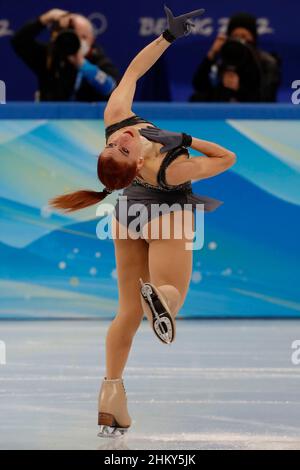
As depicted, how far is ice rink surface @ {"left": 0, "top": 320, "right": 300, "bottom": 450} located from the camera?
19.1 feet

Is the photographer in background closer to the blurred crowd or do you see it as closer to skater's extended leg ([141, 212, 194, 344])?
the blurred crowd

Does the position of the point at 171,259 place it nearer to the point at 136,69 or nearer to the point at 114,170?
the point at 114,170

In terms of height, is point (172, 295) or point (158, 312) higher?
point (172, 295)

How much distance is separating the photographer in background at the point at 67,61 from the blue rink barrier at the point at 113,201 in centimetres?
66

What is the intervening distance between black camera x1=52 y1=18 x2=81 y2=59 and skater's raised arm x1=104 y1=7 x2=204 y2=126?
410 cm

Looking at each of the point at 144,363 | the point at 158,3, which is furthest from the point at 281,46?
the point at 144,363

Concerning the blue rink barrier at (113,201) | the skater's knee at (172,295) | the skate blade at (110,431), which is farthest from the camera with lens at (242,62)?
the skate blade at (110,431)

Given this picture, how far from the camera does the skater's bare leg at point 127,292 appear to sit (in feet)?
20.0

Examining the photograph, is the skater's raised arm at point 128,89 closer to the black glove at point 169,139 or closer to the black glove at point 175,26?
the black glove at point 175,26

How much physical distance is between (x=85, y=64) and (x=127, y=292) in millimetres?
4593

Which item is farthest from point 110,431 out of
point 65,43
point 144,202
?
point 65,43

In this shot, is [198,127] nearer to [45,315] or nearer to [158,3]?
[45,315]

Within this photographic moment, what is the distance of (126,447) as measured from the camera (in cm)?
560

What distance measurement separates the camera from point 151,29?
41.3 feet
